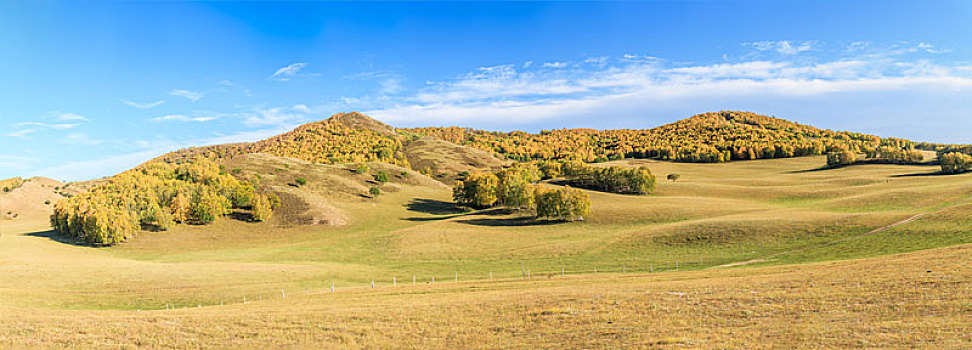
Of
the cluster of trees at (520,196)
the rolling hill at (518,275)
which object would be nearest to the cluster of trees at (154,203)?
the rolling hill at (518,275)

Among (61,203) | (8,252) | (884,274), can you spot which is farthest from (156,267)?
(884,274)

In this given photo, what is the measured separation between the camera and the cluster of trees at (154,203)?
255 ft

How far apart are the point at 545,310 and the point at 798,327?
1098 cm

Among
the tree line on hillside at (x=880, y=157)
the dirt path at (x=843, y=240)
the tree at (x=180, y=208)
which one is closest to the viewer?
the dirt path at (x=843, y=240)

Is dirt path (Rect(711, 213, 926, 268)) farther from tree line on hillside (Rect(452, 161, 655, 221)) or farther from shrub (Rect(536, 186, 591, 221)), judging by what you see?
tree line on hillside (Rect(452, 161, 655, 221))

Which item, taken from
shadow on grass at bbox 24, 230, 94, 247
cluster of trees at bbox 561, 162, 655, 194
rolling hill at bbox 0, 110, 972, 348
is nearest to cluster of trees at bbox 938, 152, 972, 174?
rolling hill at bbox 0, 110, 972, 348

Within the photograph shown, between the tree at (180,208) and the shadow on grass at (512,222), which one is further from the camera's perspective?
the tree at (180,208)

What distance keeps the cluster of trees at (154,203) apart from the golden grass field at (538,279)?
3285 mm

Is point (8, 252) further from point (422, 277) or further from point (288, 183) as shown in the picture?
point (288, 183)

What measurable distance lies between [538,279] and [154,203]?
84.3 meters

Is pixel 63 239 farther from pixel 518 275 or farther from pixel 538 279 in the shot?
pixel 538 279

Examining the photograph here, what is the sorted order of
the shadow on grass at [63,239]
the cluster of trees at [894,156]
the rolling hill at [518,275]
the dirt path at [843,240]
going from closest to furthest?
the rolling hill at [518,275]
the dirt path at [843,240]
the shadow on grass at [63,239]
the cluster of trees at [894,156]

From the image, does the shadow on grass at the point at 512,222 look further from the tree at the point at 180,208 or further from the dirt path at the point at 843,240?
the tree at the point at 180,208

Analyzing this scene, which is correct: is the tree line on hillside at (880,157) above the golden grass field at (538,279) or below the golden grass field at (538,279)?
above
